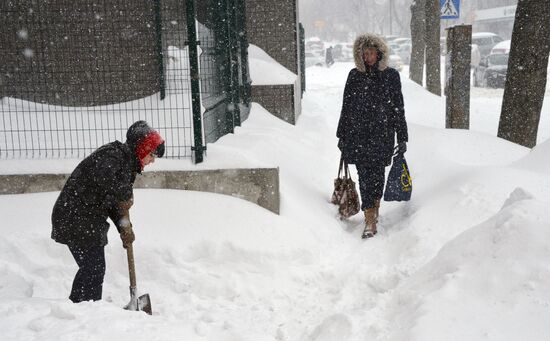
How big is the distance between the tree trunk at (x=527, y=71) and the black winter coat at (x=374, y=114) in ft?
8.94

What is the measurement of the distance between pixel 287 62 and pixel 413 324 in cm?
837

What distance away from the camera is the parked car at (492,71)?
2194 cm

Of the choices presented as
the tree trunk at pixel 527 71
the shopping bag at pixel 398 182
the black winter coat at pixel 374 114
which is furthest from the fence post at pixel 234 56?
the tree trunk at pixel 527 71

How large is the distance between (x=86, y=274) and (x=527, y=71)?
617cm

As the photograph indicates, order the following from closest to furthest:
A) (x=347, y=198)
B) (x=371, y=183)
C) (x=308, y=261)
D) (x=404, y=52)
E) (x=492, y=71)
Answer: (x=308, y=261), (x=371, y=183), (x=347, y=198), (x=492, y=71), (x=404, y=52)

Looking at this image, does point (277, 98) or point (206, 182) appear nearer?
point (206, 182)

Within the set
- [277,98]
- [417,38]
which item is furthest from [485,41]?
[277,98]

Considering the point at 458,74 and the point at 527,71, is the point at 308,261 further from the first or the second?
the point at 527,71

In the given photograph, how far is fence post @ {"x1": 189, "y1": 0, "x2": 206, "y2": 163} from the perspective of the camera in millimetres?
5594

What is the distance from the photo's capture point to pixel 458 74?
26.5 feet

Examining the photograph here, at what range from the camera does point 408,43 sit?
4253 centimetres

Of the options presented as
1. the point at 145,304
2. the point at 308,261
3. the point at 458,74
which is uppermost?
the point at 458,74

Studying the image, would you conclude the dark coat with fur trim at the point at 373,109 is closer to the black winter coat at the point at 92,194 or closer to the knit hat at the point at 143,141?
the knit hat at the point at 143,141

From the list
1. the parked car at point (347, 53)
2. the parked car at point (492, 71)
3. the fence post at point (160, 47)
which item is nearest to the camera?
the fence post at point (160, 47)
